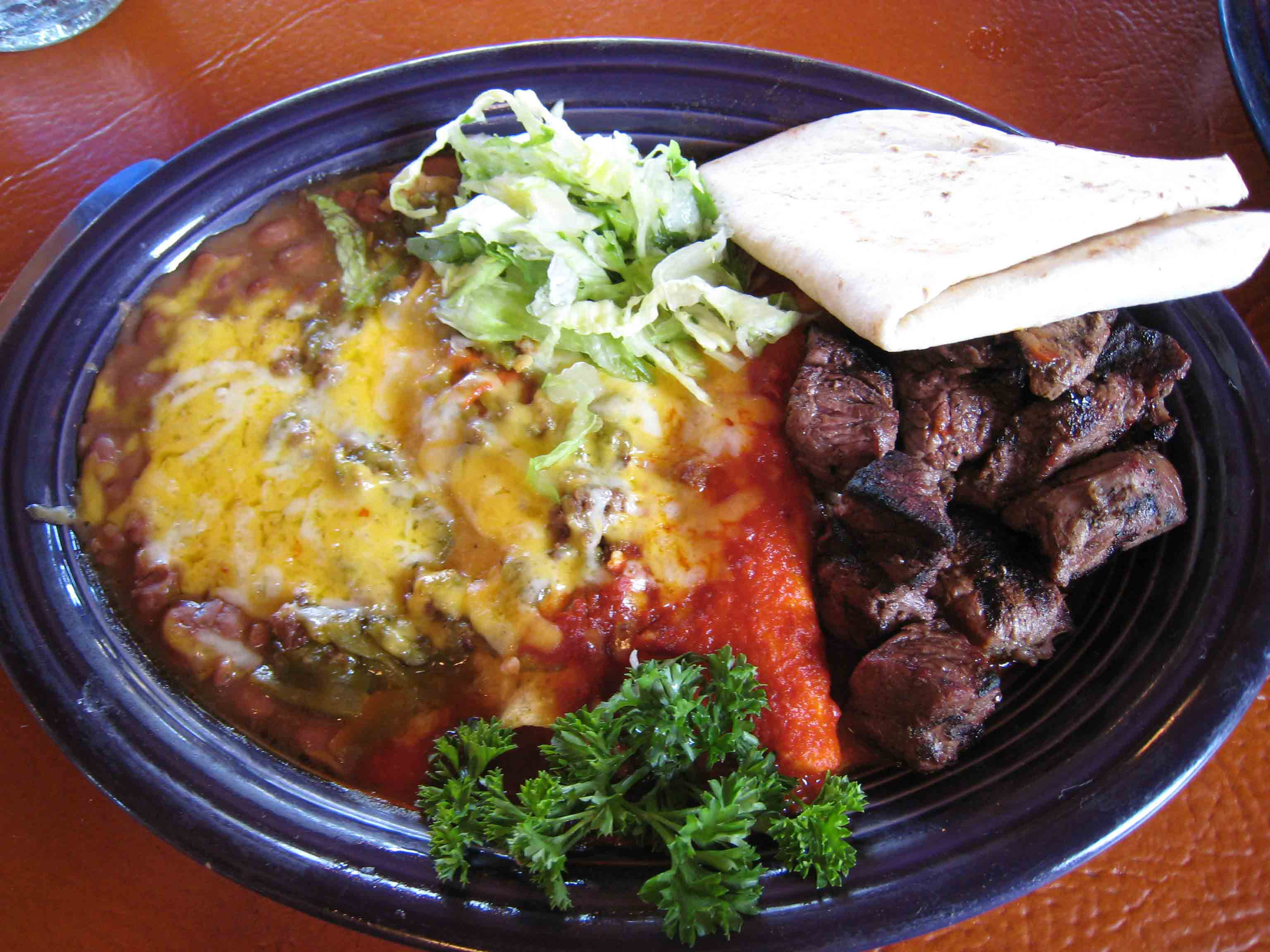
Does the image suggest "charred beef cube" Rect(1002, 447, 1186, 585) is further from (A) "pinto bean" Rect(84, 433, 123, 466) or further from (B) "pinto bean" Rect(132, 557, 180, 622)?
(A) "pinto bean" Rect(84, 433, 123, 466)

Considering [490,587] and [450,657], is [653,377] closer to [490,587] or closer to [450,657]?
[490,587]

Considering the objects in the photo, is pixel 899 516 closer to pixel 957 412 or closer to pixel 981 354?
pixel 957 412

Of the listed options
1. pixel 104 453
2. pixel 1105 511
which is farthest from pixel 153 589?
pixel 1105 511

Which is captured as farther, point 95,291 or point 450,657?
point 95,291

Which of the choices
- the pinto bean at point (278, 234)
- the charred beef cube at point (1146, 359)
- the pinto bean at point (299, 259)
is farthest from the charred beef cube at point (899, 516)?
the pinto bean at point (278, 234)

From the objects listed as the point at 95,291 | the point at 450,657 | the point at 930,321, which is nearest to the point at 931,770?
the point at 930,321

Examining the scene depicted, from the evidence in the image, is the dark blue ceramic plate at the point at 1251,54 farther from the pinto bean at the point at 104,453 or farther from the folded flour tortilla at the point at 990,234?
the pinto bean at the point at 104,453

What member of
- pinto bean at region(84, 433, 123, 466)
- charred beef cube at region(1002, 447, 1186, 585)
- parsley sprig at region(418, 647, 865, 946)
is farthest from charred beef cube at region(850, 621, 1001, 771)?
pinto bean at region(84, 433, 123, 466)
